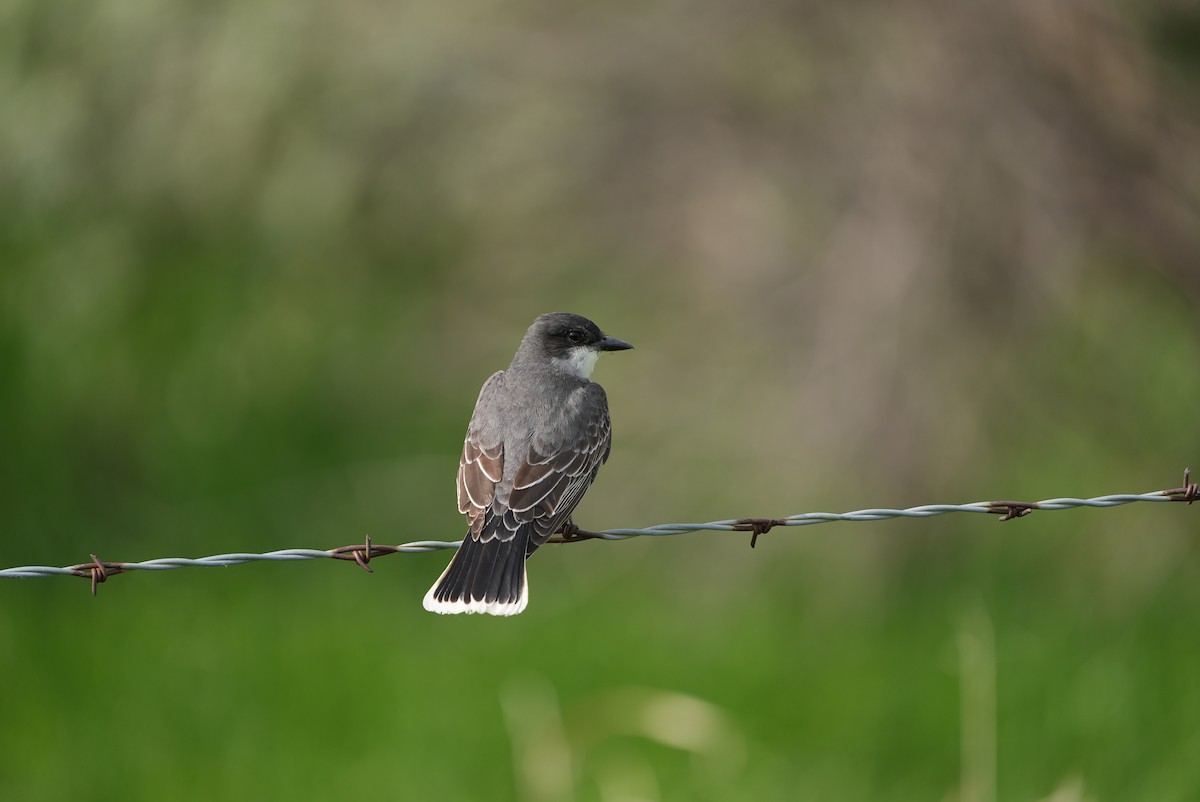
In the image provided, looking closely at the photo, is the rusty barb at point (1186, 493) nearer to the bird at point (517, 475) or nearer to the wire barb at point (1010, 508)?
the wire barb at point (1010, 508)

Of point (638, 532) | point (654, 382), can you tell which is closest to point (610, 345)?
point (638, 532)

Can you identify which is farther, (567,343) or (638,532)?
(567,343)

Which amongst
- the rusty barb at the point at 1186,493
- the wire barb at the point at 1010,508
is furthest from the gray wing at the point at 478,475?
the rusty barb at the point at 1186,493

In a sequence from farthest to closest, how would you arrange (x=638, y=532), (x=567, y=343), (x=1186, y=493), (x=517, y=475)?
(x=567, y=343), (x=517, y=475), (x=1186, y=493), (x=638, y=532)

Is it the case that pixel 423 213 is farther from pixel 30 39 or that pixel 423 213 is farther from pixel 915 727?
pixel 915 727

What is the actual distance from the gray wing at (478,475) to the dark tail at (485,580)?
0.09 metres

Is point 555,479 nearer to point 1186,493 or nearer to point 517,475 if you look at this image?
point 517,475

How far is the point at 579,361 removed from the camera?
613cm

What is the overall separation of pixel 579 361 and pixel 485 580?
126 centimetres

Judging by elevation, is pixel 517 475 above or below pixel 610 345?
below

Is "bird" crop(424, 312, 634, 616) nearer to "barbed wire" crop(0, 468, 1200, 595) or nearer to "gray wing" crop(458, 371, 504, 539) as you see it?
"gray wing" crop(458, 371, 504, 539)

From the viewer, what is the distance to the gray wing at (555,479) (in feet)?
17.3

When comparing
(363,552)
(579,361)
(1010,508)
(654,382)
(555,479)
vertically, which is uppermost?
(654,382)

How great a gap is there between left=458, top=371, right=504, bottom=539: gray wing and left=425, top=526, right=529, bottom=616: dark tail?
9 centimetres
